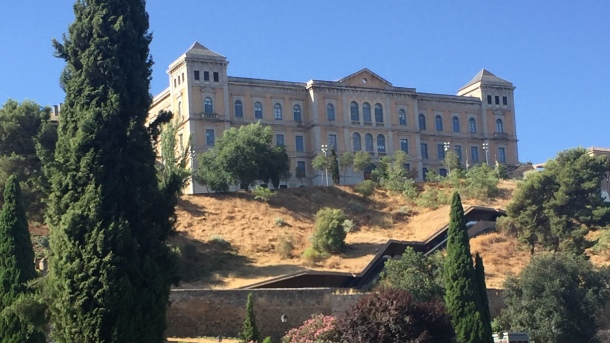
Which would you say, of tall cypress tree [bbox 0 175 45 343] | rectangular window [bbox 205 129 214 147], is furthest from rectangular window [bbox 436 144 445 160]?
tall cypress tree [bbox 0 175 45 343]

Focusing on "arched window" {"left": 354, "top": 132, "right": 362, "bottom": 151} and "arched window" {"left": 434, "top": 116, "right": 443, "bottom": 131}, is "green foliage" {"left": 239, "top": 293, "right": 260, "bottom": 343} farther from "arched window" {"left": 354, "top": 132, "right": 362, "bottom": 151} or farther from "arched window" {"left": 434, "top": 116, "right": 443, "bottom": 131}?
"arched window" {"left": 434, "top": 116, "right": 443, "bottom": 131}

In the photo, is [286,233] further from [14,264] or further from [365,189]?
[14,264]

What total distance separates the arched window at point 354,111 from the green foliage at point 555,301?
3884 centimetres

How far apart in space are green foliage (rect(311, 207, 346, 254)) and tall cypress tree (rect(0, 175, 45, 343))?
2545 cm

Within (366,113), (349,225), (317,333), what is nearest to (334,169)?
(366,113)

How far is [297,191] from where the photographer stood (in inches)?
2547

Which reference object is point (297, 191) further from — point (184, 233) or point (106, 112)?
point (106, 112)

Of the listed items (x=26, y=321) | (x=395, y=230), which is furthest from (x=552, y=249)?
(x=26, y=321)

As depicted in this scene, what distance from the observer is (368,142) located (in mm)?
79938

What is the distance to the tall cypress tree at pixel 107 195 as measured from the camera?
22531 millimetres

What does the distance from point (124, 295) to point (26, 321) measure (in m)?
A: 4.10

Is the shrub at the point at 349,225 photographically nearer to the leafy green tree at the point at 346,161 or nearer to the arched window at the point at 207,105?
the leafy green tree at the point at 346,161

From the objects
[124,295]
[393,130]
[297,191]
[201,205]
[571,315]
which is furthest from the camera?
[393,130]

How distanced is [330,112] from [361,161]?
19.9ft
